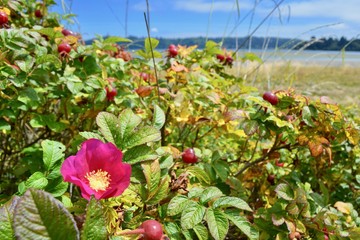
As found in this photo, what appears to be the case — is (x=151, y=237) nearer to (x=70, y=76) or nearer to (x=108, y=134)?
(x=108, y=134)

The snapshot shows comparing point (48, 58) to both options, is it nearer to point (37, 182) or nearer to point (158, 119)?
point (158, 119)

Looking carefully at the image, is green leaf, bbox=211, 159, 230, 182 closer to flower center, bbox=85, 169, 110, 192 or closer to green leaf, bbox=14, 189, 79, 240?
flower center, bbox=85, 169, 110, 192

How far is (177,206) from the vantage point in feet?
2.34

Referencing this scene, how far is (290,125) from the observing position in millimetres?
1012

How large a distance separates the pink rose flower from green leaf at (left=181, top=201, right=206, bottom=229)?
0.50 ft

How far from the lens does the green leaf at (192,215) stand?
0.68 meters

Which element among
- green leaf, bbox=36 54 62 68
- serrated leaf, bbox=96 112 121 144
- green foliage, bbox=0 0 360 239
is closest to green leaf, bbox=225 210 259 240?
green foliage, bbox=0 0 360 239

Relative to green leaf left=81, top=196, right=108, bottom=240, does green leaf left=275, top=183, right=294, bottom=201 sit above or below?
below

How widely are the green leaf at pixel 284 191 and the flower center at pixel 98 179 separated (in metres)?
0.49

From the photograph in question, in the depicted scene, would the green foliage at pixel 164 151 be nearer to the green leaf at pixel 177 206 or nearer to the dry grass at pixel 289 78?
the green leaf at pixel 177 206

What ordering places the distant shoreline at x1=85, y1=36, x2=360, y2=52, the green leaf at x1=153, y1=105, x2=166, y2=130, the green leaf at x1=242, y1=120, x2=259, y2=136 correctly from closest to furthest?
the green leaf at x1=153, y1=105, x2=166, y2=130 < the green leaf at x1=242, y1=120, x2=259, y2=136 < the distant shoreline at x1=85, y1=36, x2=360, y2=52

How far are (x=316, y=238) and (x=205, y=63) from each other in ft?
2.83

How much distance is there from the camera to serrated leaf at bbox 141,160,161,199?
69 cm

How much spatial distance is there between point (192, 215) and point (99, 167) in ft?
0.66
